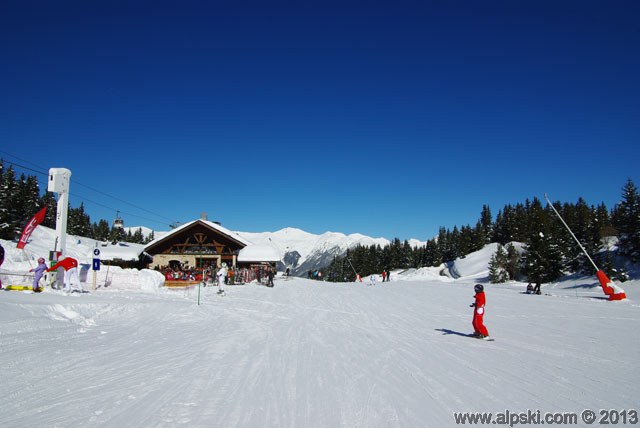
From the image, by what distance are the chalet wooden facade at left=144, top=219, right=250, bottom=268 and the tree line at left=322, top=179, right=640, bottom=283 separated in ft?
92.8

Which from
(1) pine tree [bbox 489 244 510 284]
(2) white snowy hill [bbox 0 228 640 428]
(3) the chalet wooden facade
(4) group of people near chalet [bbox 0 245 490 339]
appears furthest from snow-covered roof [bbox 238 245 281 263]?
(1) pine tree [bbox 489 244 510 284]

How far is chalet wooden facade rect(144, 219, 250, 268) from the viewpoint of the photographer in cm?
3947

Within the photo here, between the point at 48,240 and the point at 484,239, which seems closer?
the point at 48,240

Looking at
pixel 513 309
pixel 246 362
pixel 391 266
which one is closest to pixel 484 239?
pixel 391 266

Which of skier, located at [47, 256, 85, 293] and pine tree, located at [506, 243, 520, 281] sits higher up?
pine tree, located at [506, 243, 520, 281]

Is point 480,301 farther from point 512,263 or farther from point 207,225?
point 512,263

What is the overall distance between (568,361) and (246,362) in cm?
635

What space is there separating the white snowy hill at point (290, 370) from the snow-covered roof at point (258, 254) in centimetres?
3089

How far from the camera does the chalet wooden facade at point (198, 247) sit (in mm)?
39469

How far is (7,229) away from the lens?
5644 cm

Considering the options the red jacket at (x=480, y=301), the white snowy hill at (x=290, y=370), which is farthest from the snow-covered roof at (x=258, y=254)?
the red jacket at (x=480, y=301)

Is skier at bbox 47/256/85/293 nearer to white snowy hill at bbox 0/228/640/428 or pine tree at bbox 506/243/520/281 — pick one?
white snowy hill at bbox 0/228/640/428

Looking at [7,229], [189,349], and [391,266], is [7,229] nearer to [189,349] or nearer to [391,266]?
[189,349]

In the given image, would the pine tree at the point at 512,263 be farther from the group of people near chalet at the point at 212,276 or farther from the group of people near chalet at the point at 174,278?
the group of people near chalet at the point at 212,276
